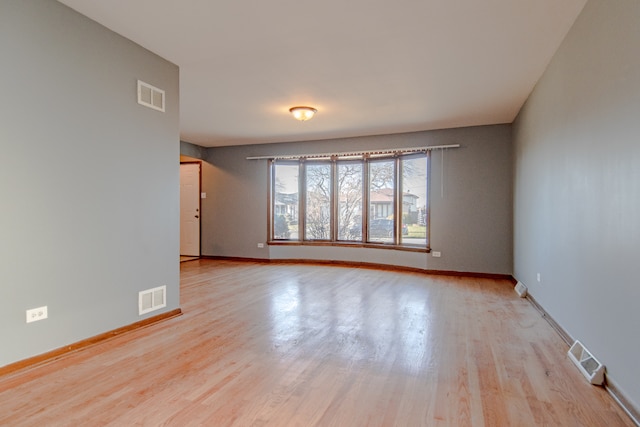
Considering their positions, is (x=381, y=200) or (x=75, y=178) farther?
(x=381, y=200)

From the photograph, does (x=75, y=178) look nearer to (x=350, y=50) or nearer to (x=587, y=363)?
(x=350, y=50)

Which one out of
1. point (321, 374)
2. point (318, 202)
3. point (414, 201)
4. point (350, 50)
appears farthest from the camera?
point (318, 202)

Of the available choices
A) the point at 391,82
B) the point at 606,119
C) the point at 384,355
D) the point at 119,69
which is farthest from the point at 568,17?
the point at 119,69

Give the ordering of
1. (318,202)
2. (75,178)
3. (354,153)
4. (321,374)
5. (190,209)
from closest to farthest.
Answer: (321,374) < (75,178) < (354,153) < (318,202) < (190,209)

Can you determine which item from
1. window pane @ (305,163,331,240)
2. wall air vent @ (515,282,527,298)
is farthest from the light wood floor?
window pane @ (305,163,331,240)

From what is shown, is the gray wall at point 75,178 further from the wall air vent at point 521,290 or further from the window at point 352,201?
the wall air vent at point 521,290

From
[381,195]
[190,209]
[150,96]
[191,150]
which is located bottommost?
[190,209]

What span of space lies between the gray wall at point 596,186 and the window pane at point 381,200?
3117 millimetres

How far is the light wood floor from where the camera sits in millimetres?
1844

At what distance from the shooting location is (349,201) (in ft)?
23.4

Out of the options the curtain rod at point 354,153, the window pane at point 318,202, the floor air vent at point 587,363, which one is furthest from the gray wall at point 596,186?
the window pane at point 318,202

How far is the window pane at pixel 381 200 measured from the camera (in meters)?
6.69

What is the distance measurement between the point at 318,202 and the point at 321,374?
5193mm

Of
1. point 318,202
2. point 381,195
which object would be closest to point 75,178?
point 318,202
